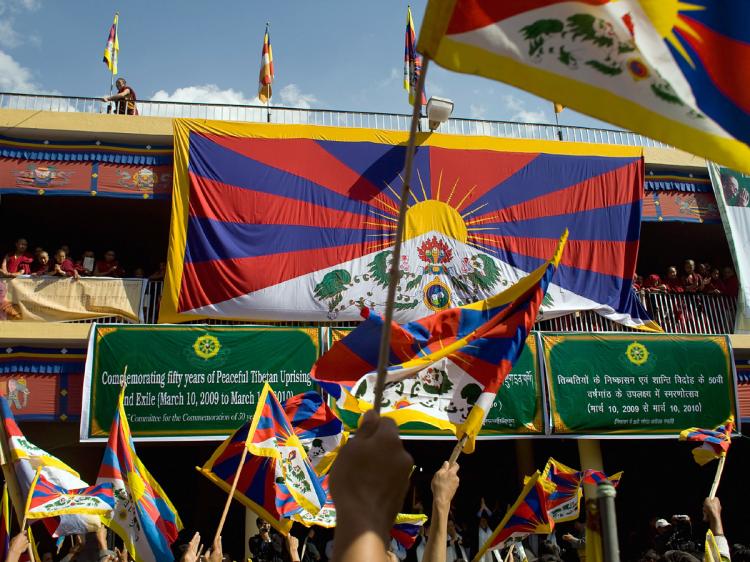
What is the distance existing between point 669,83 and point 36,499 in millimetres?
5423

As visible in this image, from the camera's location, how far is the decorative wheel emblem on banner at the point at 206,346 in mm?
11020

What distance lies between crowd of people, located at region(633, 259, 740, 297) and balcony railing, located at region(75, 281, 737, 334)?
0.16 m

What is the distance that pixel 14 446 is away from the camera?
6277mm

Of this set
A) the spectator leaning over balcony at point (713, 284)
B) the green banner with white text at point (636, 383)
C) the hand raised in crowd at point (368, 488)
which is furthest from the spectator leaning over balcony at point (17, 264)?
the spectator leaning over balcony at point (713, 284)

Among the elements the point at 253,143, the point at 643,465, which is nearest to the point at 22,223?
the point at 253,143

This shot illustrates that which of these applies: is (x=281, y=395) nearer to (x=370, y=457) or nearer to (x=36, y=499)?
(x=36, y=499)

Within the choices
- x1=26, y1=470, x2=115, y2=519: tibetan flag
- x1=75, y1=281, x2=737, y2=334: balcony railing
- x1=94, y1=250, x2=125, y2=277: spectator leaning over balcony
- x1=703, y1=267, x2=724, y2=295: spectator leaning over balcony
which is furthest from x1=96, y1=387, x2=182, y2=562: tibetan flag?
x1=703, y1=267, x2=724, y2=295: spectator leaning over balcony

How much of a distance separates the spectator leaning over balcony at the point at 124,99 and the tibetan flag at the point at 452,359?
29.9 ft

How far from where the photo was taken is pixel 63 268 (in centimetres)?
1163

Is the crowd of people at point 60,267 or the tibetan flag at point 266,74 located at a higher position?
the tibetan flag at point 266,74

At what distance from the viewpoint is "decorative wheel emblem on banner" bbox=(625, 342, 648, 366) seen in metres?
12.2

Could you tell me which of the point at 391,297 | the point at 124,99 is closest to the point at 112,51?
the point at 124,99

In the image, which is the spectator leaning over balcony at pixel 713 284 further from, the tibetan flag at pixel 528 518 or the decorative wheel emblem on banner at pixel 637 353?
the tibetan flag at pixel 528 518

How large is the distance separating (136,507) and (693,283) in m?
11.2
